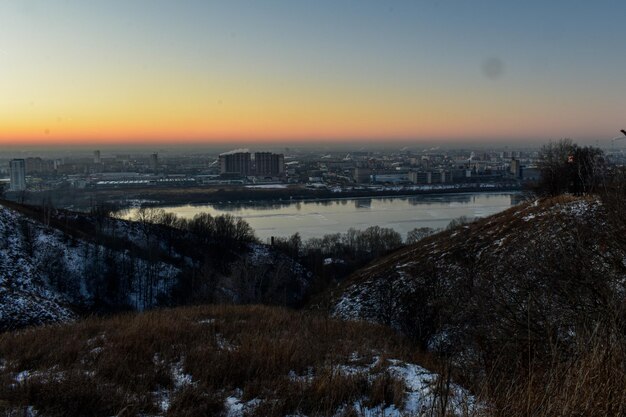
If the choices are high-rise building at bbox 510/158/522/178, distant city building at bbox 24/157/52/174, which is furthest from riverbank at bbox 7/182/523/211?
distant city building at bbox 24/157/52/174

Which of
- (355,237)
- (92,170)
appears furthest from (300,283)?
(92,170)

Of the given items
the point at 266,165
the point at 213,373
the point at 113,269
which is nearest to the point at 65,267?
the point at 113,269

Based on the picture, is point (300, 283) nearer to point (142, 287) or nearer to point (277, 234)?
point (142, 287)

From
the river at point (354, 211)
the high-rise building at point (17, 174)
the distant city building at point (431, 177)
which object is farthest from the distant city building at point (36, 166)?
the distant city building at point (431, 177)

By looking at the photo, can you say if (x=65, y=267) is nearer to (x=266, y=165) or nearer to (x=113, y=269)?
(x=113, y=269)

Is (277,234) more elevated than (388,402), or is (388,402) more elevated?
(388,402)

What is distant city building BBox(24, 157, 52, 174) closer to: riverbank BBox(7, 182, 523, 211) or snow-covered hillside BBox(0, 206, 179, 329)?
riverbank BBox(7, 182, 523, 211)
